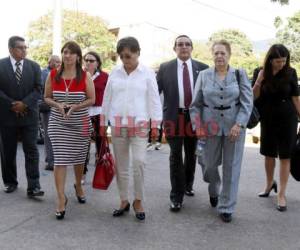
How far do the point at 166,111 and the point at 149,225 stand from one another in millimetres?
1362

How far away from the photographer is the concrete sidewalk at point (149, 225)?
3896mm

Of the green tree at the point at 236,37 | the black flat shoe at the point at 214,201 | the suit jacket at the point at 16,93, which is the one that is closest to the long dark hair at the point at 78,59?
the suit jacket at the point at 16,93

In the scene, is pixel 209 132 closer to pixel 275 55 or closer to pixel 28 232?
pixel 275 55

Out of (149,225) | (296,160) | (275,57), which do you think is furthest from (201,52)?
(149,225)

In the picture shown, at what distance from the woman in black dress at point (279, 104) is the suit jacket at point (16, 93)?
112 inches

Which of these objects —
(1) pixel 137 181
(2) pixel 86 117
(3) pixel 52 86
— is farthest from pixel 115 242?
(3) pixel 52 86

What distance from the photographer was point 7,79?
5.32 m

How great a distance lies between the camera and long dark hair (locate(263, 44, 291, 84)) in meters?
4.84

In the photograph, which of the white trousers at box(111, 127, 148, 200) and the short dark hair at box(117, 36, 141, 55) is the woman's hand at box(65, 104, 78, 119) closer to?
the white trousers at box(111, 127, 148, 200)

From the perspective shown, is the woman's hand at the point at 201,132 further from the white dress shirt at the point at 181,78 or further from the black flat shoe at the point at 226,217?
the black flat shoe at the point at 226,217

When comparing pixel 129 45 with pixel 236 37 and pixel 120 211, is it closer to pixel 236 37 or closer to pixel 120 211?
pixel 120 211

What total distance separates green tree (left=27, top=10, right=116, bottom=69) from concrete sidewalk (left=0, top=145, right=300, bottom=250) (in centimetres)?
2609

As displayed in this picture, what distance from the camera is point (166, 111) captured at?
4.95 m

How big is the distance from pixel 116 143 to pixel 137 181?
47 cm
